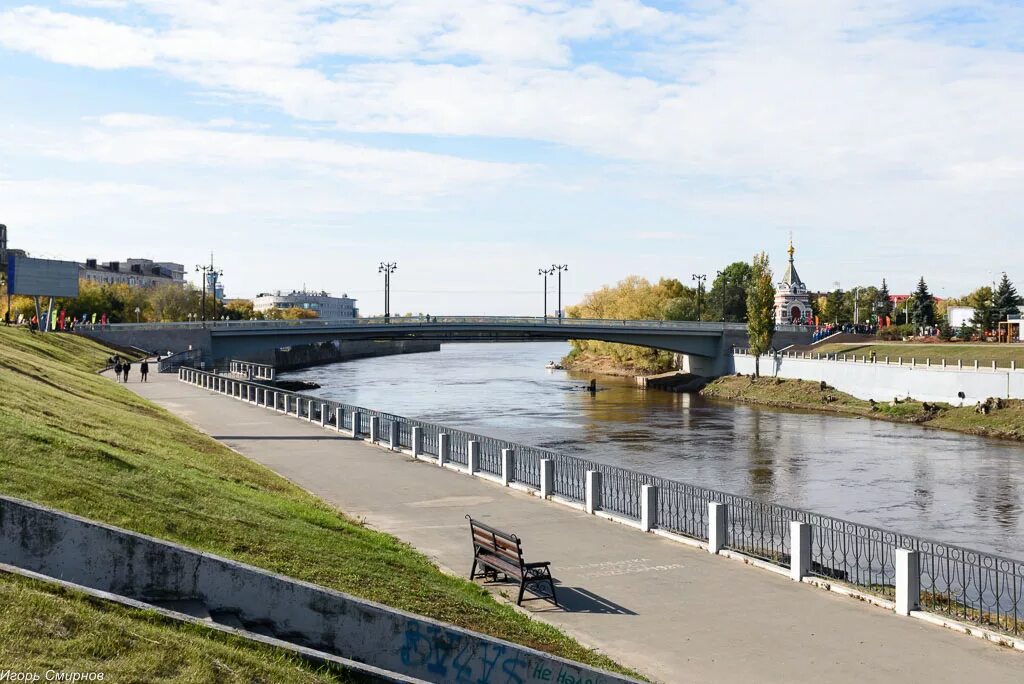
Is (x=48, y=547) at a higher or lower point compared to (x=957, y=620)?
higher

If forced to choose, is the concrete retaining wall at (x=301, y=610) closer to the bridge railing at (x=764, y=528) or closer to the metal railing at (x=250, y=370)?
the bridge railing at (x=764, y=528)

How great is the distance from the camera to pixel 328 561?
Result: 1352cm

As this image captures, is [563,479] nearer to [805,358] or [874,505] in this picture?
[874,505]

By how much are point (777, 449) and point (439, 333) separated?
1807 inches

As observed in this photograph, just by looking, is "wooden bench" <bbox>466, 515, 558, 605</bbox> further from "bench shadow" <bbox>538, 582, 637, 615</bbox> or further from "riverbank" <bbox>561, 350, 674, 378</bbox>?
"riverbank" <bbox>561, 350, 674, 378</bbox>

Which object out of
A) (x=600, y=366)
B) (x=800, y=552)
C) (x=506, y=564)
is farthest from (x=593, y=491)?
(x=600, y=366)

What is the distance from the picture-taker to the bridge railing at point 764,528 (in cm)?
1509

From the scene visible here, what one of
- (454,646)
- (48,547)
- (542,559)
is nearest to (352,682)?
(454,646)

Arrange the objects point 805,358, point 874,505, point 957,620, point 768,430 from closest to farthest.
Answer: point 957,620
point 874,505
point 768,430
point 805,358

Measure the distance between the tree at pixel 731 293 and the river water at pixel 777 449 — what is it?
2372 inches

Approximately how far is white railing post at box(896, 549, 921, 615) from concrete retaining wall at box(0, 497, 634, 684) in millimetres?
5719

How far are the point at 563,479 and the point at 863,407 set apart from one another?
43.2 m

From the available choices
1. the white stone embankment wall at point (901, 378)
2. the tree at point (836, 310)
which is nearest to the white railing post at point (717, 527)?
the white stone embankment wall at point (901, 378)

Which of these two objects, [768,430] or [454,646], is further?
[768,430]
